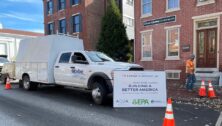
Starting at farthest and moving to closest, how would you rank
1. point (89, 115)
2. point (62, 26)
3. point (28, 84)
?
point (62, 26) → point (28, 84) → point (89, 115)

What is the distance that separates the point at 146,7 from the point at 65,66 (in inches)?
405

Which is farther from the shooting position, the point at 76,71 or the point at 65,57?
the point at 65,57

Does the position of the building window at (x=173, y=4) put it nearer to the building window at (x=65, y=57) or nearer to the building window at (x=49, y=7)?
the building window at (x=65, y=57)

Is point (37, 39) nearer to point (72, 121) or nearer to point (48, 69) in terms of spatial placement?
point (48, 69)

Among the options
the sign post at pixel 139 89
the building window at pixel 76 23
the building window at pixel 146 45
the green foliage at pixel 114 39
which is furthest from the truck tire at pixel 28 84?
the building window at pixel 76 23

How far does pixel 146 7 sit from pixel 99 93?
451 inches

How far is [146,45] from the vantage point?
59.7 ft

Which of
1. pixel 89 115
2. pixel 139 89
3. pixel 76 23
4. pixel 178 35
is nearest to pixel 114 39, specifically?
pixel 76 23

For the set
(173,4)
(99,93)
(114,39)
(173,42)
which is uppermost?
(173,4)

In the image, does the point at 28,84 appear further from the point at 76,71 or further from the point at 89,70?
the point at 89,70

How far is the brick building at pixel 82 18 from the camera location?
88.9 feet

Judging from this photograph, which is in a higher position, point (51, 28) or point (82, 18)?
point (82, 18)

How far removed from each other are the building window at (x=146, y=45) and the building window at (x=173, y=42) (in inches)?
66.1

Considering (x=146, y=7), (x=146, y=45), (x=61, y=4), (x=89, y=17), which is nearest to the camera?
(x=146, y=45)
